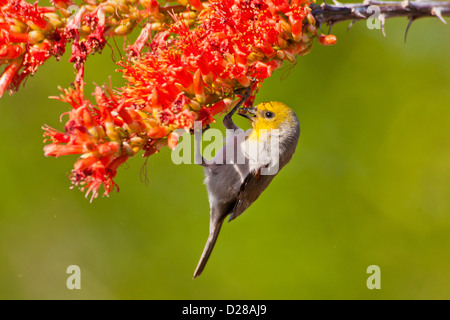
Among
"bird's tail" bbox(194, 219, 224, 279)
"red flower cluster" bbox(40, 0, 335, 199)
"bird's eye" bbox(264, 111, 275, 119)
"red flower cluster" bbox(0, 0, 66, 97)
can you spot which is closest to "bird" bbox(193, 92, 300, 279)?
"bird's eye" bbox(264, 111, 275, 119)

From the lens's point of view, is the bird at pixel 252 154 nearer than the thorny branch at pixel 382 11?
No

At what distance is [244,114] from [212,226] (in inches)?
30.9

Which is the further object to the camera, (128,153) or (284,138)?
(284,138)

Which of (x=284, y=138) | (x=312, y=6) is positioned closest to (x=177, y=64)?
(x=312, y=6)

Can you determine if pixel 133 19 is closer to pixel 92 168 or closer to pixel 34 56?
pixel 34 56

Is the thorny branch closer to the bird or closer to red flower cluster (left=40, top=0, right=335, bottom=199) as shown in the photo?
red flower cluster (left=40, top=0, right=335, bottom=199)

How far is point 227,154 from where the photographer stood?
2.93m

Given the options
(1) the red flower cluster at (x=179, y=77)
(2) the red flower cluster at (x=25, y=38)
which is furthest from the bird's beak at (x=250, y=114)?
(2) the red flower cluster at (x=25, y=38)

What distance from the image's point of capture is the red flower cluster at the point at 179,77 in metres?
1.84

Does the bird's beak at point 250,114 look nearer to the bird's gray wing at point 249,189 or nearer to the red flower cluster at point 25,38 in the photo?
the bird's gray wing at point 249,189

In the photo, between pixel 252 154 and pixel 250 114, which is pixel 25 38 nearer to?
pixel 250 114

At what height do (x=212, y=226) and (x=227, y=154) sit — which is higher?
(x=227, y=154)

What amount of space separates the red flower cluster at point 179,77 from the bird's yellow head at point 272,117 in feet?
2.19

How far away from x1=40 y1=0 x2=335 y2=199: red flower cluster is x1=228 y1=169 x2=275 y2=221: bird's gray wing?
848 mm
